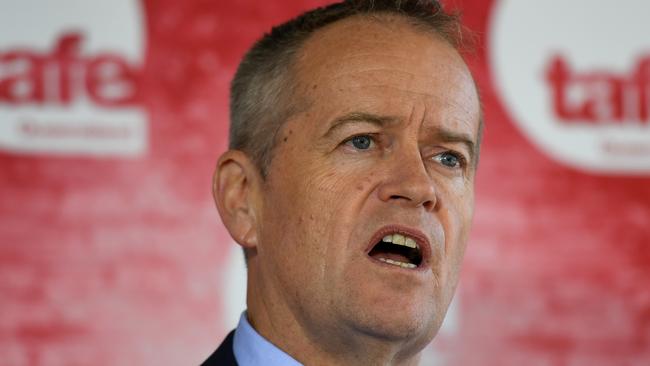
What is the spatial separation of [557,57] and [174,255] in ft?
3.59

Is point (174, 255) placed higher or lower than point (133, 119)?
lower

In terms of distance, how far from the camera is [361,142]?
1695 mm

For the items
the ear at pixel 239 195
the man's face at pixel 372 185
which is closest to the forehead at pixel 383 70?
the man's face at pixel 372 185

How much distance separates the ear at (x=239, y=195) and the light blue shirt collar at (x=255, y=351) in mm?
140

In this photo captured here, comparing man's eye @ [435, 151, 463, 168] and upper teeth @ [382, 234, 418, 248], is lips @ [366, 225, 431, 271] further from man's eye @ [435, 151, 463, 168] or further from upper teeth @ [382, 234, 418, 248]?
man's eye @ [435, 151, 463, 168]

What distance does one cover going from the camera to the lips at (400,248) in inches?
62.9

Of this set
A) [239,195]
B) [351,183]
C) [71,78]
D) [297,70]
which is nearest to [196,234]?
[71,78]

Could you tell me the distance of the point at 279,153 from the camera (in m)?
1.74

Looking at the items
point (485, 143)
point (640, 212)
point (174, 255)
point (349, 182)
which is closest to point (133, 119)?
point (174, 255)

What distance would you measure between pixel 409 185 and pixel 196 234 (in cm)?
107

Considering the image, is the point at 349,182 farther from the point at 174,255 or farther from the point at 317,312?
the point at 174,255

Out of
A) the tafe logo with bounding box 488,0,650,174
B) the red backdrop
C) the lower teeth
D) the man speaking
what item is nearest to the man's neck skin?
the man speaking

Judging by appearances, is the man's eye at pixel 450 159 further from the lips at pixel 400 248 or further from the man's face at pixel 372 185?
the lips at pixel 400 248

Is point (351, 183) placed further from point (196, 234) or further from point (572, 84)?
point (572, 84)
